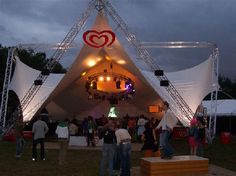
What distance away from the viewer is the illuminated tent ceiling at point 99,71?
2233 cm

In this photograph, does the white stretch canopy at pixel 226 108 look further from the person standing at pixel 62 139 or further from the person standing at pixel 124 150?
the person standing at pixel 124 150

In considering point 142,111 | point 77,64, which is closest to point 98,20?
point 77,64

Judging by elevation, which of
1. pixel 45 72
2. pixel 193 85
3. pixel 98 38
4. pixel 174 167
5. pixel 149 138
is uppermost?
pixel 98 38

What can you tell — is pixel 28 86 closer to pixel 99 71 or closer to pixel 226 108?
pixel 99 71

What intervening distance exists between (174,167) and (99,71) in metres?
17.2

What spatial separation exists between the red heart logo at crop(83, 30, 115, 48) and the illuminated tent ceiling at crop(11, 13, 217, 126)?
0.29 metres

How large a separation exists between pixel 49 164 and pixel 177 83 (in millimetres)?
14466

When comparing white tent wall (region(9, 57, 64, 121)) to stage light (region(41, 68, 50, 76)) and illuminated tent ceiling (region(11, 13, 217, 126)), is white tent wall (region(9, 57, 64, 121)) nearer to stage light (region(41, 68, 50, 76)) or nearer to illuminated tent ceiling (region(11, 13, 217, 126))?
illuminated tent ceiling (region(11, 13, 217, 126))

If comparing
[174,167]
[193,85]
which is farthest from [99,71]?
[174,167]

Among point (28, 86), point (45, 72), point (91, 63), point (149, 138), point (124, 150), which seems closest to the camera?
point (124, 150)

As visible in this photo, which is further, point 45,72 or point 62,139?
point 45,72

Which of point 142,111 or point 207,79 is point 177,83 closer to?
point 207,79

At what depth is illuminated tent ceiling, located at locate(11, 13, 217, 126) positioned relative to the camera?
2233 cm

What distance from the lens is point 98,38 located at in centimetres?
1967
